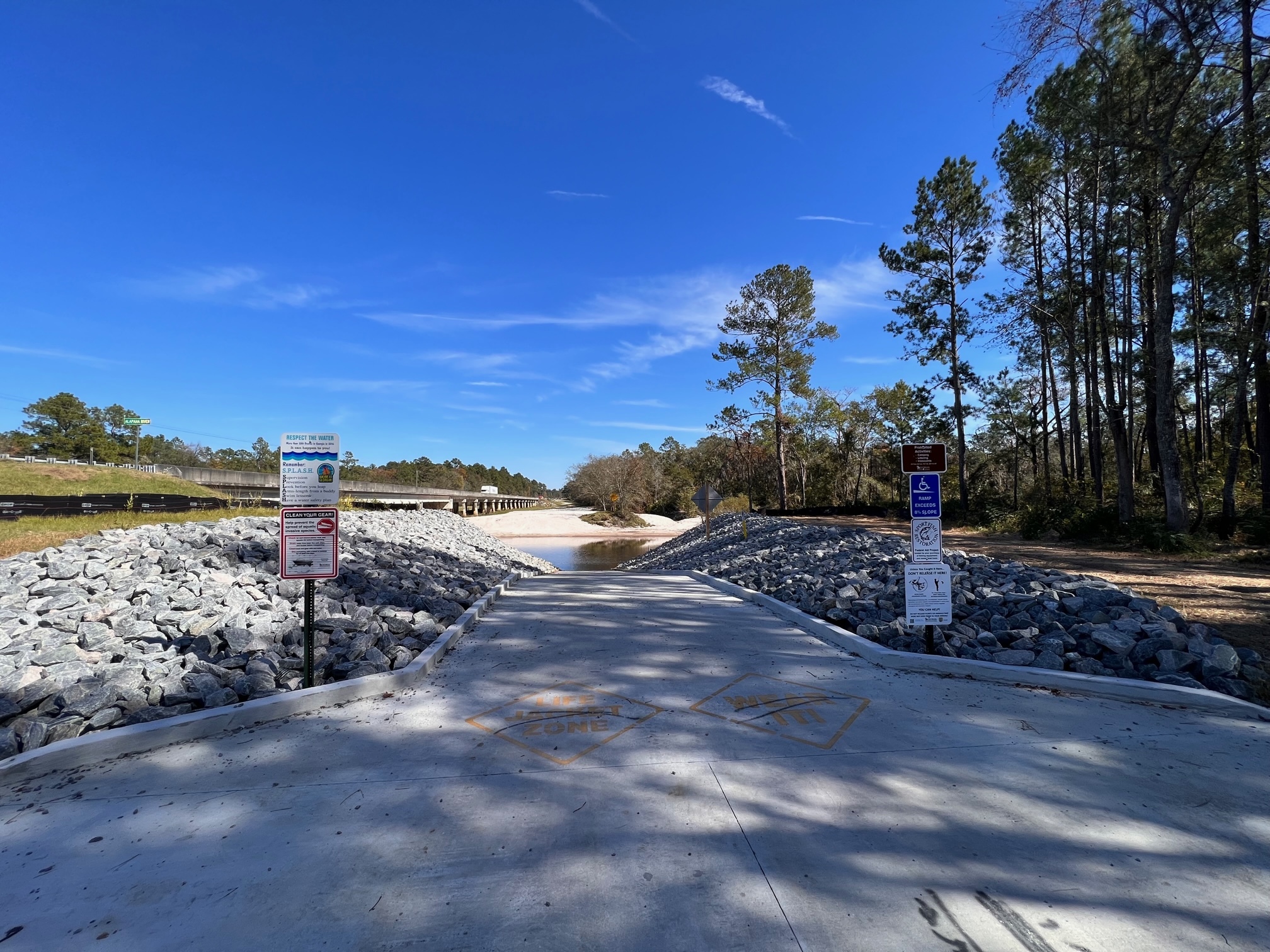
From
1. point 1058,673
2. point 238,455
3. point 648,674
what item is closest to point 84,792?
point 648,674

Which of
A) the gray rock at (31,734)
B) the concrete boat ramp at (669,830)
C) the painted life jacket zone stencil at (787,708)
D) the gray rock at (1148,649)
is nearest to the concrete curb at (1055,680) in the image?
the concrete boat ramp at (669,830)

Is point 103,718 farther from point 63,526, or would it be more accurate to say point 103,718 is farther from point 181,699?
point 63,526

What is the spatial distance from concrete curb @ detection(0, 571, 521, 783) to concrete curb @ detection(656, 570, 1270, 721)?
439 centimetres

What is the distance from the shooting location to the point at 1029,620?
6.00 m

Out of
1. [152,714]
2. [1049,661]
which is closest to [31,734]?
[152,714]

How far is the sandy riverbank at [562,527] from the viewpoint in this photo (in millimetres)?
45406

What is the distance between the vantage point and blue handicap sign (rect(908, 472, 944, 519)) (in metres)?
5.25

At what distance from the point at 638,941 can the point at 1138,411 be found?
97.4 ft

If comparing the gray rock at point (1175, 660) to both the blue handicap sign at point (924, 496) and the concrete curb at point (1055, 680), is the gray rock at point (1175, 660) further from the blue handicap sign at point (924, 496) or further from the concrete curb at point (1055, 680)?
the blue handicap sign at point (924, 496)

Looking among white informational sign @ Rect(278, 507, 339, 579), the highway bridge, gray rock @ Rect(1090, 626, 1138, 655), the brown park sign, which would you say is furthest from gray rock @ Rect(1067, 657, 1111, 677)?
the highway bridge

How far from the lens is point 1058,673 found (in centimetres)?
483

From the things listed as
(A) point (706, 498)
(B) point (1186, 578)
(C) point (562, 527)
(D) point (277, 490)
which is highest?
(D) point (277, 490)

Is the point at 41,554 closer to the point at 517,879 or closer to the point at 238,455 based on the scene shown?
the point at 517,879

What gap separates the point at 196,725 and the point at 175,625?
2.14 metres
